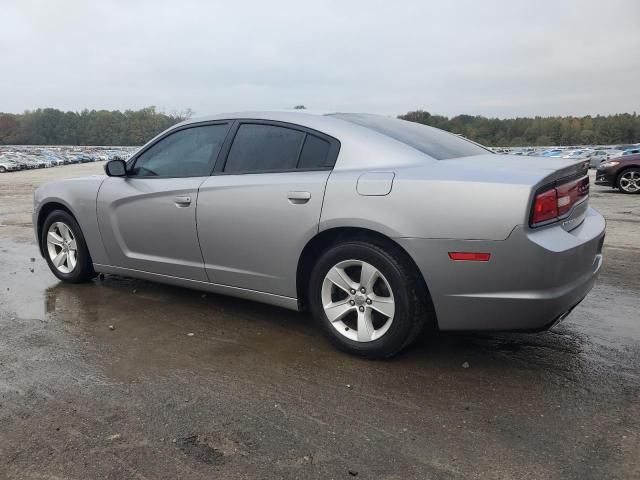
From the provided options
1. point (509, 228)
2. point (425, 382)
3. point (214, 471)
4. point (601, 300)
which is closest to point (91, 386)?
point (214, 471)

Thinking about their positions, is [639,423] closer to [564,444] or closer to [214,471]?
[564,444]

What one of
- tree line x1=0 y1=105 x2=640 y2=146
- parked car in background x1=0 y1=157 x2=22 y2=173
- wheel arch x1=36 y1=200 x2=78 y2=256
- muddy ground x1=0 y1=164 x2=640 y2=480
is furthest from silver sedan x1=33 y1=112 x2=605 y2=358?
tree line x1=0 y1=105 x2=640 y2=146

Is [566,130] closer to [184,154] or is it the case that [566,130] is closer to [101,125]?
[101,125]

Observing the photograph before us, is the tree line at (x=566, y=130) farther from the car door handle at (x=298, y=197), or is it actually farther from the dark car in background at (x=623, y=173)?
the car door handle at (x=298, y=197)

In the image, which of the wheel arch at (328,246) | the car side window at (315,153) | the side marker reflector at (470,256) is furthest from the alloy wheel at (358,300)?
the car side window at (315,153)

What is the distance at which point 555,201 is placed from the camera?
2.94m

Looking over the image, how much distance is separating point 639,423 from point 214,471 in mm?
1943

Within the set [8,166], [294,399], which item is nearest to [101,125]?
[8,166]

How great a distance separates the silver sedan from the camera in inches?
112

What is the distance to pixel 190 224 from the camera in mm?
3979

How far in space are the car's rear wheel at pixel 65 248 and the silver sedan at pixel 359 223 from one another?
543 mm

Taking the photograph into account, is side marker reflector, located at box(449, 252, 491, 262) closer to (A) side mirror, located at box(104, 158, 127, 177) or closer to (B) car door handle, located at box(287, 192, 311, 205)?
(B) car door handle, located at box(287, 192, 311, 205)

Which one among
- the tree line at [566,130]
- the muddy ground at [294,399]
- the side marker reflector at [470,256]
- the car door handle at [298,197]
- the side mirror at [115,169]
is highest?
the tree line at [566,130]

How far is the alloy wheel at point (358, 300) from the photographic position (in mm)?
3193
